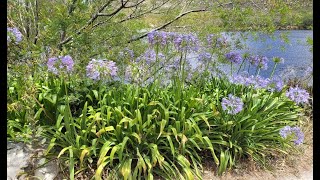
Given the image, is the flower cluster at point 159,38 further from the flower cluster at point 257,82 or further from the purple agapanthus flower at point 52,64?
the purple agapanthus flower at point 52,64

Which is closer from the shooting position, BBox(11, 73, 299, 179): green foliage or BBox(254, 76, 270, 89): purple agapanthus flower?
BBox(11, 73, 299, 179): green foliage

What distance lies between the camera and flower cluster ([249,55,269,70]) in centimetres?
346

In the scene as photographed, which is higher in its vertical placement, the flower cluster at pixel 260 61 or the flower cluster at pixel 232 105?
the flower cluster at pixel 260 61

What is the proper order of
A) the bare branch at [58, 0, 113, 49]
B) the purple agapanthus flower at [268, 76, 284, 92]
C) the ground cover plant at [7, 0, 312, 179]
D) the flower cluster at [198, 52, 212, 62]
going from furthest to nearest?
the bare branch at [58, 0, 113, 49], the flower cluster at [198, 52, 212, 62], the purple agapanthus flower at [268, 76, 284, 92], the ground cover plant at [7, 0, 312, 179]

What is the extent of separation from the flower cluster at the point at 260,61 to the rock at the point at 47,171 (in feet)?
7.38

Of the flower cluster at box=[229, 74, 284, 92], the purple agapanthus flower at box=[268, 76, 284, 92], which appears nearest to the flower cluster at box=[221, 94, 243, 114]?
the flower cluster at box=[229, 74, 284, 92]

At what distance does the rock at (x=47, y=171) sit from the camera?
2688 millimetres

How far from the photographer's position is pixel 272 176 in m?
3.13

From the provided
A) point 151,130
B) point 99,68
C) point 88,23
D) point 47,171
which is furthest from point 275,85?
point 88,23

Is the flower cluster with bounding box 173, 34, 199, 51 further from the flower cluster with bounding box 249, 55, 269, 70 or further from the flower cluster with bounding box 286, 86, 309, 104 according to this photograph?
the flower cluster with bounding box 286, 86, 309, 104

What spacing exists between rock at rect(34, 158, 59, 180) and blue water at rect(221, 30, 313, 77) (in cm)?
295

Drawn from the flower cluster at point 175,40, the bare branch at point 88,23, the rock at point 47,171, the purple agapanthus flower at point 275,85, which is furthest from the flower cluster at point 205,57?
the rock at point 47,171

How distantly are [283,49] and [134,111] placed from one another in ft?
9.59
